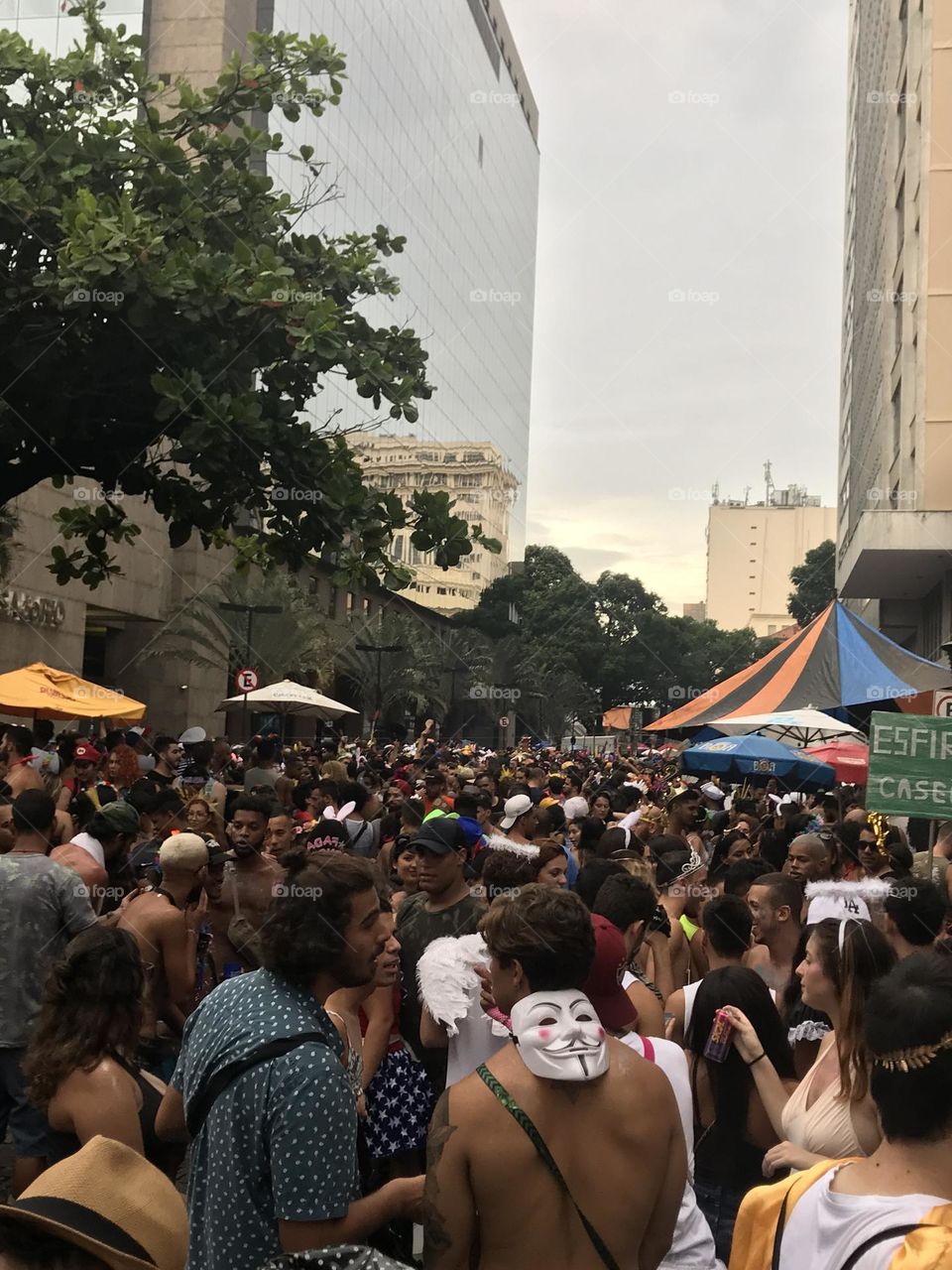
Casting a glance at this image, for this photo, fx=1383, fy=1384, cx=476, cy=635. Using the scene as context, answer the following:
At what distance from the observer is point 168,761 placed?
17.0 metres

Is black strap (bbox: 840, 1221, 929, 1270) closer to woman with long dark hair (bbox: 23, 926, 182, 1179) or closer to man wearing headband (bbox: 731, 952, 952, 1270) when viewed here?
man wearing headband (bbox: 731, 952, 952, 1270)

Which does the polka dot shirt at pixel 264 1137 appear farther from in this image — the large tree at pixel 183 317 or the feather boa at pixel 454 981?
the large tree at pixel 183 317

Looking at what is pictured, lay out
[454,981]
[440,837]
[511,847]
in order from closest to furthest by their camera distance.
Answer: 1. [454,981]
2. [440,837]
3. [511,847]

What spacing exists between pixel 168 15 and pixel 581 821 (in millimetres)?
41608

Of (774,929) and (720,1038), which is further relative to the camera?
(774,929)

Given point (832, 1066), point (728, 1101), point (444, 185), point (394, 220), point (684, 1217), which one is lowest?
point (684, 1217)

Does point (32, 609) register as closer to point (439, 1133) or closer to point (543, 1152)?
point (439, 1133)

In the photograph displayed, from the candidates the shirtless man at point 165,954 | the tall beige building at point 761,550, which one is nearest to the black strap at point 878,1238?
the shirtless man at point 165,954

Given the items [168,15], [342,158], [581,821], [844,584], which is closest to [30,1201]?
[581,821]

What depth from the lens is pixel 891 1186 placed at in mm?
2371

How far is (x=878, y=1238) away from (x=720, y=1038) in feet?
6.97

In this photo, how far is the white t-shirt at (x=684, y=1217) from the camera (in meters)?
3.79

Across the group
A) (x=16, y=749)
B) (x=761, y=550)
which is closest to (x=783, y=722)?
(x=16, y=749)

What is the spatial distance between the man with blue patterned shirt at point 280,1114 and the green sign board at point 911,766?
5.47 m
